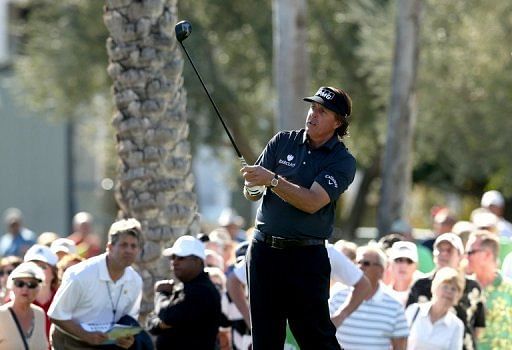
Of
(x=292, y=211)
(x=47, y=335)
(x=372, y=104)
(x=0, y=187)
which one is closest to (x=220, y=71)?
(x=372, y=104)

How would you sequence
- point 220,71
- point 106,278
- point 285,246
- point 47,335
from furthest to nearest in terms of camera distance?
point 220,71 < point 47,335 < point 106,278 < point 285,246

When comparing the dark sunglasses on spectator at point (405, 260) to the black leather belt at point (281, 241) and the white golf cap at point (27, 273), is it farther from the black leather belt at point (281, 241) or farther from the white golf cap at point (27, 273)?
the black leather belt at point (281, 241)

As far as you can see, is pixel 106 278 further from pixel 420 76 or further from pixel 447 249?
pixel 420 76

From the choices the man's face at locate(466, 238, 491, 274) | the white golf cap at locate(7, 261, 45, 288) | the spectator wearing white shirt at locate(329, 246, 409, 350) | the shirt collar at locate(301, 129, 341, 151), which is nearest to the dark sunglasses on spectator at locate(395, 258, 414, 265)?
the man's face at locate(466, 238, 491, 274)

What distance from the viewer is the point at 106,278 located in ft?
31.2

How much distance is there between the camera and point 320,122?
7.72 meters

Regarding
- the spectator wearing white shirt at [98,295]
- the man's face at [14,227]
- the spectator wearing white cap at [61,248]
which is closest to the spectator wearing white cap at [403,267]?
the spectator wearing white shirt at [98,295]

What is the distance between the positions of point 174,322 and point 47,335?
958mm

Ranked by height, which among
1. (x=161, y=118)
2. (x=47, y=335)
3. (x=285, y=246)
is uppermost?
(x=161, y=118)

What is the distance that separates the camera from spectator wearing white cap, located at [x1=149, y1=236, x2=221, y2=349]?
1012 centimetres

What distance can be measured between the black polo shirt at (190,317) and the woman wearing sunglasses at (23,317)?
86 cm

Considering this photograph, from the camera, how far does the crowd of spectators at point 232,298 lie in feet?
31.4

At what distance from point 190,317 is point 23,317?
1.17 meters

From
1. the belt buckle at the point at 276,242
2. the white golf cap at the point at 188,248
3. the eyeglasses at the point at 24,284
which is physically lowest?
the eyeglasses at the point at 24,284
